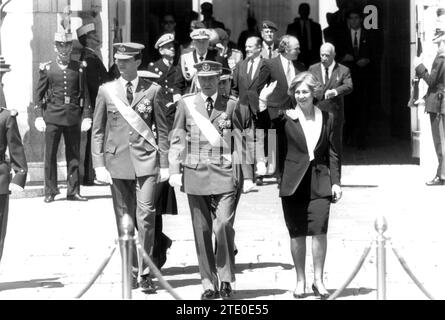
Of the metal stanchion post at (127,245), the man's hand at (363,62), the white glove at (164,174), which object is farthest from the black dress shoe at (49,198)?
the metal stanchion post at (127,245)

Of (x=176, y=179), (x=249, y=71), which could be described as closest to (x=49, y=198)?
(x=249, y=71)

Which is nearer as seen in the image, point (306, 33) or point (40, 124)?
point (40, 124)

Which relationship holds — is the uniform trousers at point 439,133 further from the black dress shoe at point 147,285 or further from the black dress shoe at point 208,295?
the black dress shoe at point 208,295

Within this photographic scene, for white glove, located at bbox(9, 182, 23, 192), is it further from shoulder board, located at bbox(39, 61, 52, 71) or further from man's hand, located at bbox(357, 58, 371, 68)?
man's hand, located at bbox(357, 58, 371, 68)

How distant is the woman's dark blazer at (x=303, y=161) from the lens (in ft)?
35.2

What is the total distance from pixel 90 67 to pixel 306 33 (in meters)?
5.73

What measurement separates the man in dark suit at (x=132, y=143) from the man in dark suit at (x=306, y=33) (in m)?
11.5

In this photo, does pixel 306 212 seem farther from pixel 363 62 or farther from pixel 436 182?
pixel 363 62

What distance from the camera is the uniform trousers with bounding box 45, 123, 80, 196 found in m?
16.9

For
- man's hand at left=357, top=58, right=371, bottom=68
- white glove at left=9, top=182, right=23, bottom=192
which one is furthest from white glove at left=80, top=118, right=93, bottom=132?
man's hand at left=357, top=58, right=371, bottom=68

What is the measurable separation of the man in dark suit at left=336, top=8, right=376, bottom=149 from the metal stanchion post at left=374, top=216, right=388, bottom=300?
503 inches

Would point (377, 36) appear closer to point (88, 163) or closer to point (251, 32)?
point (251, 32)

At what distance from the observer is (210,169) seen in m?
10.8
